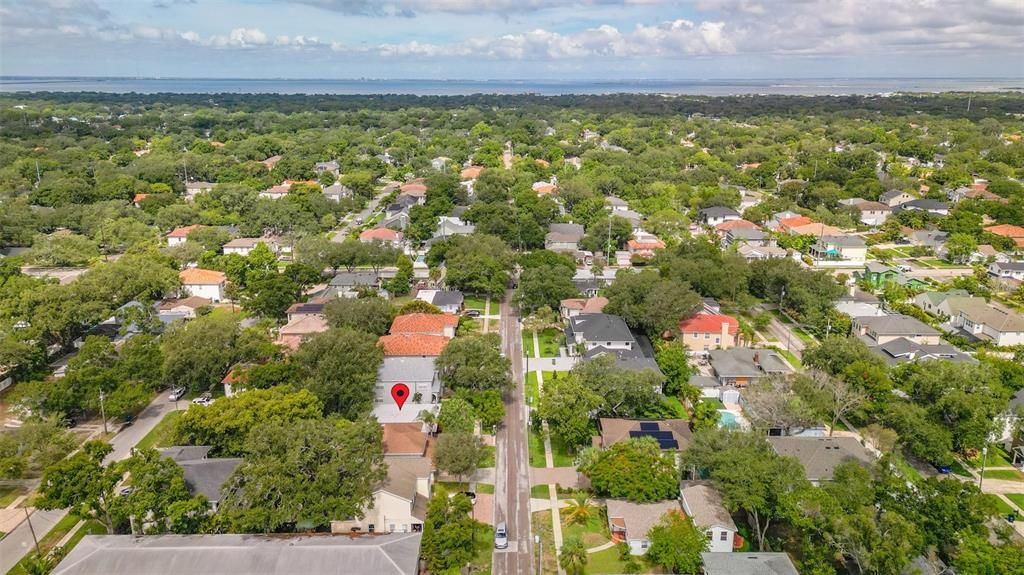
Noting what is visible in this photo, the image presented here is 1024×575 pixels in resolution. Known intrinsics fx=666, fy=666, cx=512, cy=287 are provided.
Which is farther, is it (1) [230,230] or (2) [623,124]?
(2) [623,124]

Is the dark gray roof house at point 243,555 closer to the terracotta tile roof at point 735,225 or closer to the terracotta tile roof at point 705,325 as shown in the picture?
the terracotta tile roof at point 705,325

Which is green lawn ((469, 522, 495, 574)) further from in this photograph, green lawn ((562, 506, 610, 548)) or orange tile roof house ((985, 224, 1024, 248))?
orange tile roof house ((985, 224, 1024, 248))

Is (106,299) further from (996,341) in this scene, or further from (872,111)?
(872,111)

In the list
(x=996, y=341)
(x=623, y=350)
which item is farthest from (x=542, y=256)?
(x=996, y=341)

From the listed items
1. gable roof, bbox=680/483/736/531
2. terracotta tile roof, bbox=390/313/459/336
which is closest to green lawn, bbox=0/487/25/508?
terracotta tile roof, bbox=390/313/459/336

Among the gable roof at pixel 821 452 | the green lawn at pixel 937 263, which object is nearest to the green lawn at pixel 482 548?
the gable roof at pixel 821 452

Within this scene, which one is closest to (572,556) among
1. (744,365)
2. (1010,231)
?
(744,365)
